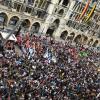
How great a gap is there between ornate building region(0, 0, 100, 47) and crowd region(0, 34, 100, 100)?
900 centimetres

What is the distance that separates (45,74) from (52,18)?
94.3 feet

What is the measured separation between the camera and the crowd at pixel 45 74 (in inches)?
1358

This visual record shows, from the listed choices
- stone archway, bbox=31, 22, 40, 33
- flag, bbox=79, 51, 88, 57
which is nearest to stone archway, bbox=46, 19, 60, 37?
stone archway, bbox=31, 22, 40, 33

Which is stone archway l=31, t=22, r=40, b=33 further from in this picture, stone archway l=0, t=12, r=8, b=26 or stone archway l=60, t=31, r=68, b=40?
stone archway l=60, t=31, r=68, b=40

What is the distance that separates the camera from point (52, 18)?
6731 cm

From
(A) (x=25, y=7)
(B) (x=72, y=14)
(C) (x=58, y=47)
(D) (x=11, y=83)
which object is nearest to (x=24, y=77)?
(D) (x=11, y=83)

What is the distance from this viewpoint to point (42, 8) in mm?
64812

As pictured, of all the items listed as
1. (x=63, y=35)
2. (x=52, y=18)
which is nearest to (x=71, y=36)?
(x=63, y=35)

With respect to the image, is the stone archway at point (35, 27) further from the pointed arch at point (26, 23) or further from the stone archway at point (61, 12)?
the stone archway at point (61, 12)

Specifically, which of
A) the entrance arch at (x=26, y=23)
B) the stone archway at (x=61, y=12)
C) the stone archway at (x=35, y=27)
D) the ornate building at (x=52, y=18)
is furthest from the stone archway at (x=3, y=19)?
the stone archway at (x=61, y=12)

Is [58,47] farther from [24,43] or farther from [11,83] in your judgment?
[11,83]

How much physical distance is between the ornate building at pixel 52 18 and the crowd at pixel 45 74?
→ 29.5 ft

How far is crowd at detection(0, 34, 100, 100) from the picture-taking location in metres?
34.5

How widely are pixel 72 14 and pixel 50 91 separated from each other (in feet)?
122
